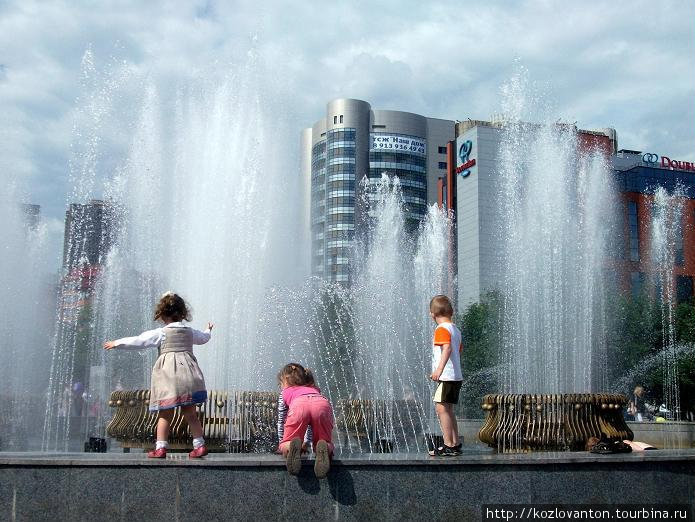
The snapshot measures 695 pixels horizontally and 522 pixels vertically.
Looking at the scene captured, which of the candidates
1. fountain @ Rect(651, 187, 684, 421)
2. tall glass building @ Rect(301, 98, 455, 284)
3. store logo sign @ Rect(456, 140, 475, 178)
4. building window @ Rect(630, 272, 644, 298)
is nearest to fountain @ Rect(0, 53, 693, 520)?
fountain @ Rect(651, 187, 684, 421)

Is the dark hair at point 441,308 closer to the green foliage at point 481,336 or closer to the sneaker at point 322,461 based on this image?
the sneaker at point 322,461

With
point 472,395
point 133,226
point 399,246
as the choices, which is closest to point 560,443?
point 133,226

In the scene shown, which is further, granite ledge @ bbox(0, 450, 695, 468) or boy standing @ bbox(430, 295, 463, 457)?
boy standing @ bbox(430, 295, 463, 457)

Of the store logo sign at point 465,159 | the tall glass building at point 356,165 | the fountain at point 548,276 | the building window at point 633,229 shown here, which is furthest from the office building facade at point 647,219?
the tall glass building at point 356,165

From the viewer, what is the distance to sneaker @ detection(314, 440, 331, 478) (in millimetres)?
5879

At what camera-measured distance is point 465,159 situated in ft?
236

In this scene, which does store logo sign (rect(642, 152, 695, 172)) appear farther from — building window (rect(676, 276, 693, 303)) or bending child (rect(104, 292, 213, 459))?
bending child (rect(104, 292, 213, 459))

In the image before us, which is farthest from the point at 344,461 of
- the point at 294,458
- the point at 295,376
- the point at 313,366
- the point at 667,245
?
the point at 667,245

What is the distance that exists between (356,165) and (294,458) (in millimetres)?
95016

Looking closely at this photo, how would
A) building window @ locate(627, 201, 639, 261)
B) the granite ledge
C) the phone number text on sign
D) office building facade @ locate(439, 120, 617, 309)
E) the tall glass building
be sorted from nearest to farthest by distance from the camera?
the granite ledge → building window @ locate(627, 201, 639, 261) → office building facade @ locate(439, 120, 617, 309) → the tall glass building → the phone number text on sign

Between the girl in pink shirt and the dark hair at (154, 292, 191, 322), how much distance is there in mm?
1006

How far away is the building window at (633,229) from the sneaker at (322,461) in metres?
59.6

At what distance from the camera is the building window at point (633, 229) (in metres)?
61.8

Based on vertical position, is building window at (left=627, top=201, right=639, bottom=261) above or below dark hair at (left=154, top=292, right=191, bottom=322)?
above
